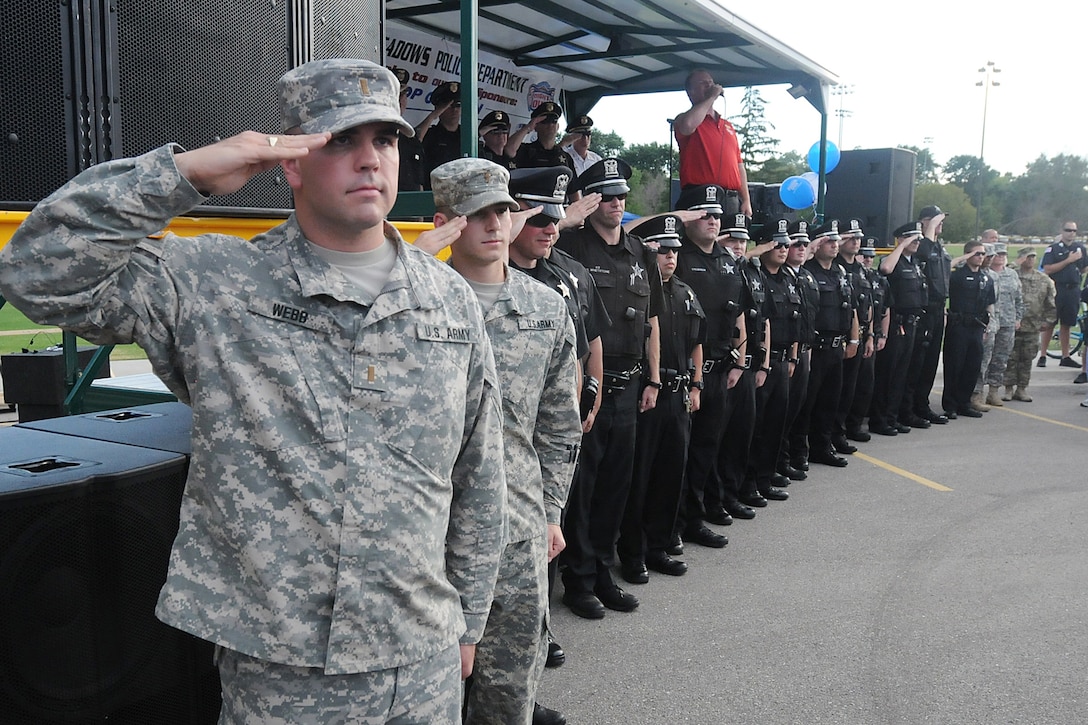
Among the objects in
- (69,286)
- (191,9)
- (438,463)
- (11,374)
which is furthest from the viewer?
(11,374)

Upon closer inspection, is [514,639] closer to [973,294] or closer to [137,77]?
[137,77]

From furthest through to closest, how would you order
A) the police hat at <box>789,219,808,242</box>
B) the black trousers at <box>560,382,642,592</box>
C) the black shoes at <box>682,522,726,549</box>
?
the police hat at <box>789,219,808,242</box> < the black shoes at <box>682,522,726,549</box> < the black trousers at <box>560,382,642,592</box>

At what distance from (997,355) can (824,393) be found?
4179 mm

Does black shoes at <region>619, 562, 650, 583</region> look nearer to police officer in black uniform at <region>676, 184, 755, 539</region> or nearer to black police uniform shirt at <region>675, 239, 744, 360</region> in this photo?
police officer in black uniform at <region>676, 184, 755, 539</region>

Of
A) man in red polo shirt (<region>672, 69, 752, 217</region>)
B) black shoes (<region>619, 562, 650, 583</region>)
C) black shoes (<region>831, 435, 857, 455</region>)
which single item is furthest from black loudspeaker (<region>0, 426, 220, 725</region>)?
black shoes (<region>831, 435, 857, 455</region>)

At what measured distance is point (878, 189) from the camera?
1117 centimetres

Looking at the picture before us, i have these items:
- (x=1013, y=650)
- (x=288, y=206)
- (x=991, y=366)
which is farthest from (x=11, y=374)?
(x=991, y=366)

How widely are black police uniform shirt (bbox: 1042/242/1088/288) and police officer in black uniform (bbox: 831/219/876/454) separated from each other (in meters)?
6.62

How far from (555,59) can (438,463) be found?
7134 mm

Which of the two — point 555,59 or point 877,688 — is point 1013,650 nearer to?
point 877,688

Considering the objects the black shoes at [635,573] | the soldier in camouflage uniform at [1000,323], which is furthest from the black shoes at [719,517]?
the soldier in camouflage uniform at [1000,323]

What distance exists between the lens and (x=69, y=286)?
1.37 meters

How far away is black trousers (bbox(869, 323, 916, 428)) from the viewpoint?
8859 millimetres

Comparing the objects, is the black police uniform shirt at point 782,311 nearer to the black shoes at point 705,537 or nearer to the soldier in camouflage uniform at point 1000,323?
the black shoes at point 705,537
